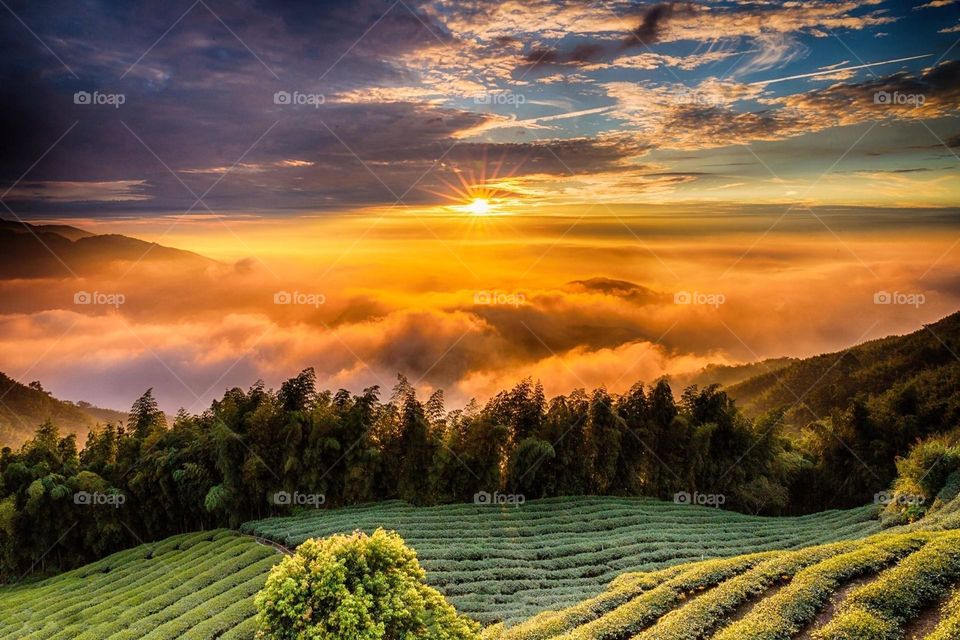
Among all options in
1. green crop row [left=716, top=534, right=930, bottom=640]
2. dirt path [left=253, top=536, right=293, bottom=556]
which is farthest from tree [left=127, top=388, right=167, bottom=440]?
green crop row [left=716, top=534, right=930, bottom=640]

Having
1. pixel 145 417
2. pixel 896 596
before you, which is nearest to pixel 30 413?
pixel 145 417

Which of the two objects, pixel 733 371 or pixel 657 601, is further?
pixel 733 371

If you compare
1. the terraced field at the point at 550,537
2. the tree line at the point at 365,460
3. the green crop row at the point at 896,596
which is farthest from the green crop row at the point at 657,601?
the tree line at the point at 365,460

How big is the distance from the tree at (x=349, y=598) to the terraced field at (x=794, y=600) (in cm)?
447

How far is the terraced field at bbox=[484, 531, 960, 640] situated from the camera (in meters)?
13.2

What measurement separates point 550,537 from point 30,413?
117318mm

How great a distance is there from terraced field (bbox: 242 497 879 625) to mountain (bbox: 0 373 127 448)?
88.6 m

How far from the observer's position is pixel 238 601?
2442 centimetres

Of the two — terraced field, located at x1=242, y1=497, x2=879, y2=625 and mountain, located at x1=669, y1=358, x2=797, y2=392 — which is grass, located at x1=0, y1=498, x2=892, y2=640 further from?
mountain, located at x1=669, y1=358, x2=797, y2=392

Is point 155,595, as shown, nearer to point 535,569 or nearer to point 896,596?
point 535,569

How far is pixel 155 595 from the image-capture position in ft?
92.8

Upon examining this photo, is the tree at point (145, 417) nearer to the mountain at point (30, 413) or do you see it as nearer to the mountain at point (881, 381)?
the mountain at point (881, 381)

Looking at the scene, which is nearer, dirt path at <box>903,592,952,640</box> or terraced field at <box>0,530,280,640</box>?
dirt path at <box>903,592,952,640</box>

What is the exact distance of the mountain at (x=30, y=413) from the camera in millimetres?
102750
